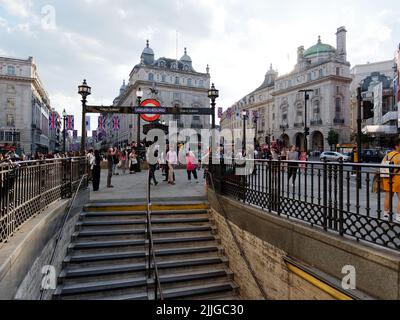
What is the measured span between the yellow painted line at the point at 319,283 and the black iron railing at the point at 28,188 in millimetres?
4794

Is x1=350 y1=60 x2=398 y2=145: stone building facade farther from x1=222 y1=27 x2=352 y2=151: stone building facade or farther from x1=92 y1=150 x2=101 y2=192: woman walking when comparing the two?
x1=92 y1=150 x2=101 y2=192: woman walking

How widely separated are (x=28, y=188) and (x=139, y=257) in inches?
121

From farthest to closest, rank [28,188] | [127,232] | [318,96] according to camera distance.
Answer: [318,96] → [127,232] → [28,188]

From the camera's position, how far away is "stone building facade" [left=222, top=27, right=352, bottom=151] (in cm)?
5772

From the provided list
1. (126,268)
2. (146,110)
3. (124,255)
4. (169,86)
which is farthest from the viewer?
(169,86)

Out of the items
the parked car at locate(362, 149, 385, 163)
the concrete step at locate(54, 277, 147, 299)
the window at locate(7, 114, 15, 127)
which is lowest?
the concrete step at locate(54, 277, 147, 299)

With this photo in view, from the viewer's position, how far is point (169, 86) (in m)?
69.2

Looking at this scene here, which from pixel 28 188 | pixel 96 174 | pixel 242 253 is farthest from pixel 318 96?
pixel 28 188

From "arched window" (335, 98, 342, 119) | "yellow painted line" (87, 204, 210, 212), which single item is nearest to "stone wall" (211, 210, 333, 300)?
"yellow painted line" (87, 204, 210, 212)

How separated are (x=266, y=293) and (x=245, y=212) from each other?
1.88 m

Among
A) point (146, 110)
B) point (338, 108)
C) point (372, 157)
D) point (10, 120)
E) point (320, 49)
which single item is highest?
point (320, 49)

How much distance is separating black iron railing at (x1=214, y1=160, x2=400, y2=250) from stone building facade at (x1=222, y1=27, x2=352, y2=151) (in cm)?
4909

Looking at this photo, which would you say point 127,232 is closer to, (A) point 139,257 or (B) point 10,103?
(A) point 139,257

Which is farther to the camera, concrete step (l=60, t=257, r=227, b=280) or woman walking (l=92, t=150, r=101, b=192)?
woman walking (l=92, t=150, r=101, b=192)
